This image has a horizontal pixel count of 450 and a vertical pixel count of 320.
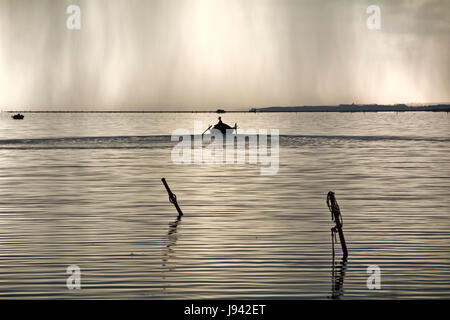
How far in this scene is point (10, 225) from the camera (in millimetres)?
26844

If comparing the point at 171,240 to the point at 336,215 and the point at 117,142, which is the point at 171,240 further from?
the point at 117,142

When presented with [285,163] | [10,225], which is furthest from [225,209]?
[285,163]

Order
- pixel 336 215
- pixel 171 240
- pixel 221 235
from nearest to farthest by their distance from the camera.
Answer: pixel 336 215, pixel 171 240, pixel 221 235

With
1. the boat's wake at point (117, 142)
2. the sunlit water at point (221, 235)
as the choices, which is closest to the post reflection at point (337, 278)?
the sunlit water at point (221, 235)

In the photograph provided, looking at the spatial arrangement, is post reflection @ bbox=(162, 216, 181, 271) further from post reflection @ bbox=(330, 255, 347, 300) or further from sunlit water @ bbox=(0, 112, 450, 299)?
post reflection @ bbox=(330, 255, 347, 300)

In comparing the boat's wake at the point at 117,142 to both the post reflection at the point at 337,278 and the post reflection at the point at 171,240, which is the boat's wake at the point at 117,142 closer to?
the post reflection at the point at 171,240

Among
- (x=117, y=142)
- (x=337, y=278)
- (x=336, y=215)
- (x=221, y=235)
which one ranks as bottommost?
(x=337, y=278)

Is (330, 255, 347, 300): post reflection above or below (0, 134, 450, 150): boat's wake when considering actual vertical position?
below

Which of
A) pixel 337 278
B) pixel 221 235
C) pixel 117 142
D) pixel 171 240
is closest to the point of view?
pixel 337 278

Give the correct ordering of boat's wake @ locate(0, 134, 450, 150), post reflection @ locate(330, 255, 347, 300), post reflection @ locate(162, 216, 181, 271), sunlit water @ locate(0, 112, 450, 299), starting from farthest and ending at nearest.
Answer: boat's wake @ locate(0, 134, 450, 150) < post reflection @ locate(162, 216, 181, 271) < sunlit water @ locate(0, 112, 450, 299) < post reflection @ locate(330, 255, 347, 300)

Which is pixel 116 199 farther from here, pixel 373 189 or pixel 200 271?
pixel 200 271

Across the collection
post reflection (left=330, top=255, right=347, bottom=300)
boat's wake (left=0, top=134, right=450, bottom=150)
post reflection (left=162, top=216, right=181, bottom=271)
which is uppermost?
boat's wake (left=0, top=134, right=450, bottom=150)

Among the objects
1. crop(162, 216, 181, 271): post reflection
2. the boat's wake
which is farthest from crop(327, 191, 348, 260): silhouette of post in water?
the boat's wake

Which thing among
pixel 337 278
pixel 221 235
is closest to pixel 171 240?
pixel 221 235
